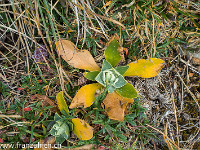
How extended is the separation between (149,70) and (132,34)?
49 centimetres

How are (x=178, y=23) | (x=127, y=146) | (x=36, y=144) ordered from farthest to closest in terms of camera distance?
1. (x=178, y=23)
2. (x=127, y=146)
3. (x=36, y=144)

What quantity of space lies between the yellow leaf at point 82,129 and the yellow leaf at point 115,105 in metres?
0.27

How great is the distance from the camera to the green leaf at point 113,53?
2.04m

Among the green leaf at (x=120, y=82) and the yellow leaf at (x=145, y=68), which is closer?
the green leaf at (x=120, y=82)

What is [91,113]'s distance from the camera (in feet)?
6.87

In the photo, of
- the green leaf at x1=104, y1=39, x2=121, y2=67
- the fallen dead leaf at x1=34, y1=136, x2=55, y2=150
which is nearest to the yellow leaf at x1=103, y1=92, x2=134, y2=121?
the green leaf at x1=104, y1=39, x2=121, y2=67

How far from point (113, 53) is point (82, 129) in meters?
0.89

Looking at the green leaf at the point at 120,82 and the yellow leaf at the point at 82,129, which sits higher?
the green leaf at the point at 120,82

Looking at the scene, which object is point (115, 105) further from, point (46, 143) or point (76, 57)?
point (46, 143)

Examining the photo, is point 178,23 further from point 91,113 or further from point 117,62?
point 91,113

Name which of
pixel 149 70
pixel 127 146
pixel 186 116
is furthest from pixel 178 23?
pixel 127 146

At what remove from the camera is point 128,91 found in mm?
1996

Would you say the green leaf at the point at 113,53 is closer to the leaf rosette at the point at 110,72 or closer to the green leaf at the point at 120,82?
the leaf rosette at the point at 110,72

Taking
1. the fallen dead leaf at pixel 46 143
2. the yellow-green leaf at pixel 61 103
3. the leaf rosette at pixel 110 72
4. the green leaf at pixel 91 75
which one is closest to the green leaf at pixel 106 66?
the leaf rosette at pixel 110 72
